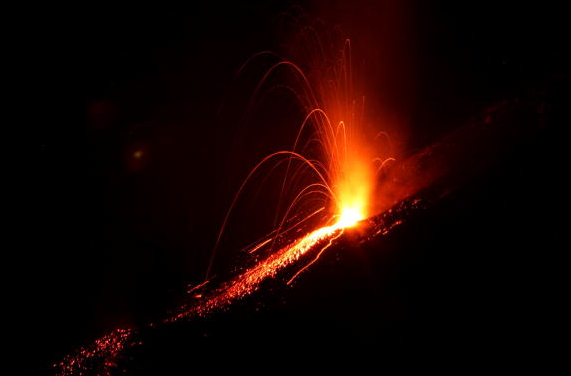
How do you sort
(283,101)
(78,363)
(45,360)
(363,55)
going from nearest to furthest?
1. (78,363)
2. (45,360)
3. (363,55)
4. (283,101)

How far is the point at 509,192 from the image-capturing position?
1.67 meters

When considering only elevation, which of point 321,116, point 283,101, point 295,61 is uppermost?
point 295,61

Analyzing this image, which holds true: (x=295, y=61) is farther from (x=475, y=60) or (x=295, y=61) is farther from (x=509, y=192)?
(x=509, y=192)

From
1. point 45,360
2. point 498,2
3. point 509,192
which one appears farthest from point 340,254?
point 498,2

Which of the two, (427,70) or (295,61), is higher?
(295,61)

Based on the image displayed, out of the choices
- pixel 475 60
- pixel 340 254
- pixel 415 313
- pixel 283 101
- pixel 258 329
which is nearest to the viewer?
pixel 415 313

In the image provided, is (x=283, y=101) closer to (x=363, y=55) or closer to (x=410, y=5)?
(x=363, y=55)

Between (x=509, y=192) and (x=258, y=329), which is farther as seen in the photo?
(x=258, y=329)

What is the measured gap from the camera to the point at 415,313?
1568 mm

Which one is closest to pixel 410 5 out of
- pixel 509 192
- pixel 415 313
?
pixel 509 192

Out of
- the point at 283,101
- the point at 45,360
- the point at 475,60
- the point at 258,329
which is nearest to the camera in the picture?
the point at 258,329

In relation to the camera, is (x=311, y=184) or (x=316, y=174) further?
(x=316, y=174)

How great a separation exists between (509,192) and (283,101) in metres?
7.26

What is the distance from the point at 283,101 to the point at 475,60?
405cm
